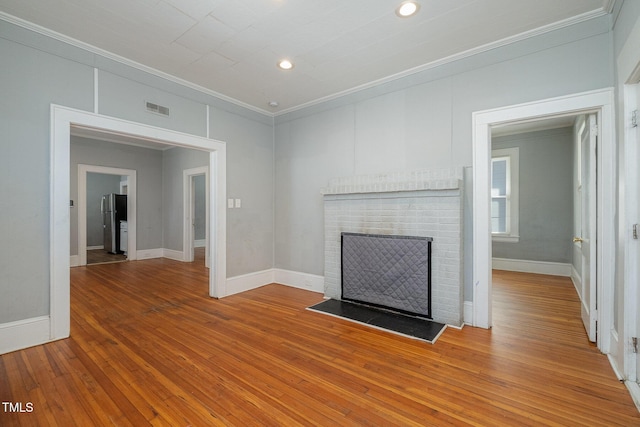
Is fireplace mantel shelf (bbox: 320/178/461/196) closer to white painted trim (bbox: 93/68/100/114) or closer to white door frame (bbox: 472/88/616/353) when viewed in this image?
white door frame (bbox: 472/88/616/353)

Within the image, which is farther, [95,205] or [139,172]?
[95,205]

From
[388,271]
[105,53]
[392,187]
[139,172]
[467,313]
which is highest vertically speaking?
[105,53]

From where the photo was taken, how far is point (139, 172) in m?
7.15

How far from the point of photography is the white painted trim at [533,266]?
518cm

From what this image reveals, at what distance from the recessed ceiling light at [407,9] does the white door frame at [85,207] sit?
23.4 feet

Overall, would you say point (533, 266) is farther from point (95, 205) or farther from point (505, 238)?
point (95, 205)

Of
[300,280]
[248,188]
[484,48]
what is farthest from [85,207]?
[484,48]

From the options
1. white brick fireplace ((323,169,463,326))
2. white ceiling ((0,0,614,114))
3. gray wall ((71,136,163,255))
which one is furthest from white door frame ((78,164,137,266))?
white brick fireplace ((323,169,463,326))

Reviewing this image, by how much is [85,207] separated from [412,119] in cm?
717

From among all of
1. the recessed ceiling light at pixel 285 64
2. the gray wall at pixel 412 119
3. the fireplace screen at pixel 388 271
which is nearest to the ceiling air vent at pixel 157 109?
the recessed ceiling light at pixel 285 64

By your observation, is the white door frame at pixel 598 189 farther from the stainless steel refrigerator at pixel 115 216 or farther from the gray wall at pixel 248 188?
the stainless steel refrigerator at pixel 115 216

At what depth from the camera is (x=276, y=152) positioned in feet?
15.8

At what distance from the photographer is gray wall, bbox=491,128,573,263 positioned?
17.0 feet

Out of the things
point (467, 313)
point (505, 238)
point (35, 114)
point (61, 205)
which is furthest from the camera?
point (505, 238)
